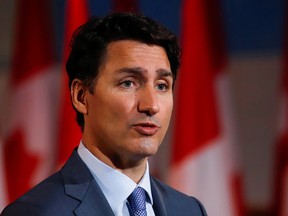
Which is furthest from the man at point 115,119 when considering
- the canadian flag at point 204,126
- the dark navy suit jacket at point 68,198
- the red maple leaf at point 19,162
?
the red maple leaf at point 19,162

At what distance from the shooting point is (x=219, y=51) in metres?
2.10

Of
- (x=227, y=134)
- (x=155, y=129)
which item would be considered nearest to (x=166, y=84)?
(x=155, y=129)

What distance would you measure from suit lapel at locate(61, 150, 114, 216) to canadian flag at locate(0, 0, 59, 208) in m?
1.01

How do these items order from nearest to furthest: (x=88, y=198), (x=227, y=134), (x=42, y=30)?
(x=88, y=198) < (x=227, y=134) < (x=42, y=30)

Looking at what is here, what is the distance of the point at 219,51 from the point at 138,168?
1.03 m

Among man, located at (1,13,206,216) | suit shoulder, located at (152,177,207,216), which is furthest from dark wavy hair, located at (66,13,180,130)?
suit shoulder, located at (152,177,207,216)

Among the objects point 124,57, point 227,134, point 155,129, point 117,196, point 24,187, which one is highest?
point 124,57

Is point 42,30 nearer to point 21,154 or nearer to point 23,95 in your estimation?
point 23,95

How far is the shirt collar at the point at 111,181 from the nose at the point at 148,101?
126 millimetres

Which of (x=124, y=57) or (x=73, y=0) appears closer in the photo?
(x=124, y=57)

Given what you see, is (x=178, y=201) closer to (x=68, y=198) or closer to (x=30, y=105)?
(x=68, y=198)

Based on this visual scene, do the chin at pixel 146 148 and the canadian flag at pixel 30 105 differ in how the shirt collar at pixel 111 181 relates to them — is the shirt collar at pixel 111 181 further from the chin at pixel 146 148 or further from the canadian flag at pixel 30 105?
the canadian flag at pixel 30 105

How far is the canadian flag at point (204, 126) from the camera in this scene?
2.06m

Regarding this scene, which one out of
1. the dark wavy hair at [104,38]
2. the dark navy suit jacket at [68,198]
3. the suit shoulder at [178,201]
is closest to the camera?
the dark navy suit jacket at [68,198]
